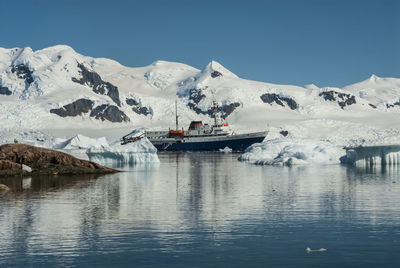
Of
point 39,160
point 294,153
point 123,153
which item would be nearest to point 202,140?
point 123,153

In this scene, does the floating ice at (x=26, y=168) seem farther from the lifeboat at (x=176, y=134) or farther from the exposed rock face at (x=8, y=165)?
the lifeboat at (x=176, y=134)

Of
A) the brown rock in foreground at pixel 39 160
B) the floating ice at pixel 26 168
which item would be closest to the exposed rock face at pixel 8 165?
the brown rock in foreground at pixel 39 160

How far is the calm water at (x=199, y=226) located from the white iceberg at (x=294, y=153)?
101 feet

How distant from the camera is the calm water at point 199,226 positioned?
1706 centimetres

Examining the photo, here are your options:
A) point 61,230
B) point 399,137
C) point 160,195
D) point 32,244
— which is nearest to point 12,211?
point 61,230

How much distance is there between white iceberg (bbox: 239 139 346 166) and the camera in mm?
68375

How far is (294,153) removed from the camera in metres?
69.1

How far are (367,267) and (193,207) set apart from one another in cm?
1280

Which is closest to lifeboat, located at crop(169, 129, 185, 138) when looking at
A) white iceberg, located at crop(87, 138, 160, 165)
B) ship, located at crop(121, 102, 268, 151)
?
ship, located at crop(121, 102, 268, 151)

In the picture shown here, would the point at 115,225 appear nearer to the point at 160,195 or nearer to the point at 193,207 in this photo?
the point at 193,207

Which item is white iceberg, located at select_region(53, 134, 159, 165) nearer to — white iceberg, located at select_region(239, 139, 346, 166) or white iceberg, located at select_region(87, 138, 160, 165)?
white iceberg, located at select_region(87, 138, 160, 165)

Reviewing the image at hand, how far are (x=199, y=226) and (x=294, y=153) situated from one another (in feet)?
159

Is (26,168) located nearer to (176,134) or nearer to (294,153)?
(294,153)

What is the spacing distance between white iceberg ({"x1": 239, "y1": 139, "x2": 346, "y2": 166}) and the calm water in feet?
101
